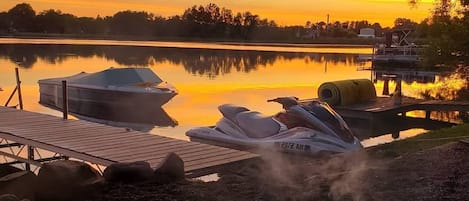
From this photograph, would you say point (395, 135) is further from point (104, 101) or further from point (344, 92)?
point (104, 101)

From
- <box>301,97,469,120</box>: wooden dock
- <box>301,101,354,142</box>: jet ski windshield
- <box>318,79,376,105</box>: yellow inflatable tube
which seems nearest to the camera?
<box>301,101,354,142</box>: jet ski windshield

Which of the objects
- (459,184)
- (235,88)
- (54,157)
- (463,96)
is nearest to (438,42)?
(463,96)

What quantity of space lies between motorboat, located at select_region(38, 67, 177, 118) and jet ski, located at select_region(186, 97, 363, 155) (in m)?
9.42

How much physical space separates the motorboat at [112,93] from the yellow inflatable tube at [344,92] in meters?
6.36

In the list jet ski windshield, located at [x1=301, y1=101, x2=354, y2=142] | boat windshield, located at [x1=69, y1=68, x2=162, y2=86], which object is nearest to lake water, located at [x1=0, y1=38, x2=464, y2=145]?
boat windshield, located at [x1=69, y1=68, x2=162, y2=86]

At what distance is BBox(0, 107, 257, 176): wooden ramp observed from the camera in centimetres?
907

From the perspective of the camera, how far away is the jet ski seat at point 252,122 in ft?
46.4

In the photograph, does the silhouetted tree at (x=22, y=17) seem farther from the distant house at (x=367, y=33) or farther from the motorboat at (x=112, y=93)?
the motorboat at (x=112, y=93)

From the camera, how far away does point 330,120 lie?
13.6 m

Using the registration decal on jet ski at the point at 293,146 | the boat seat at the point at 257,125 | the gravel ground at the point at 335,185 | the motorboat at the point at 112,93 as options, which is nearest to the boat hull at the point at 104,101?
the motorboat at the point at 112,93

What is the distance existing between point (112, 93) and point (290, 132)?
498 inches

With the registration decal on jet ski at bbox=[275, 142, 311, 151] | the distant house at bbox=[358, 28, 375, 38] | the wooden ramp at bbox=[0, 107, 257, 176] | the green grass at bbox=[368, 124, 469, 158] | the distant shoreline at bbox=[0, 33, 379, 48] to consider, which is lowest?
the registration decal on jet ski at bbox=[275, 142, 311, 151]

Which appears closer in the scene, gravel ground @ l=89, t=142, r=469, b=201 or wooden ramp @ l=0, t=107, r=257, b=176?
gravel ground @ l=89, t=142, r=469, b=201

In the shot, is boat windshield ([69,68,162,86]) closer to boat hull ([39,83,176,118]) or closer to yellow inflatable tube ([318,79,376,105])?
boat hull ([39,83,176,118])
